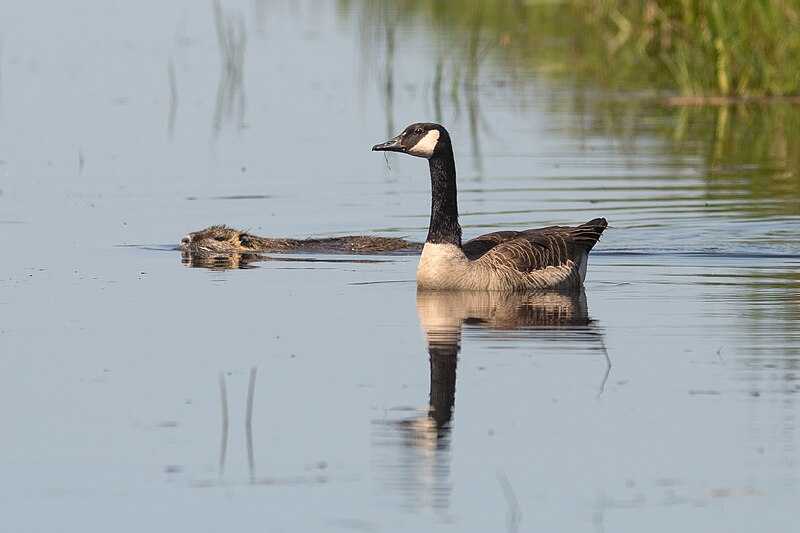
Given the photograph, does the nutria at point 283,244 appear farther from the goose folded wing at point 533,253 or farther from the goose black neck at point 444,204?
the goose folded wing at point 533,253

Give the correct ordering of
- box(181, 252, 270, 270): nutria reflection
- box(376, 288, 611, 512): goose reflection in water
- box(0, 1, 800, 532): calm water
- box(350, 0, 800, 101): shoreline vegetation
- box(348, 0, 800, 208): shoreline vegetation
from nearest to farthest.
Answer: box(0, 1, 800, 532): calm water, box(376, 288, 611, 512): goose reflection in water, box(181, 252, 270, 270): nutria reflection, box(348, 0, 800, 208): shoreline vegetation, box(350, 0, 800, 101): shoreline vegetation

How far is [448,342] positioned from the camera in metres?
10.3

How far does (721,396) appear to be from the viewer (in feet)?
28.5

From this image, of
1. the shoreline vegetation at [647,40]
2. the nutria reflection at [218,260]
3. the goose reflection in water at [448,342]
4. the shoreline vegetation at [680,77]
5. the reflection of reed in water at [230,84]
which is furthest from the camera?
the reflection of reed in water at [230,84]

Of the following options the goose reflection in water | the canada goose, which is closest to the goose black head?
the canada goose

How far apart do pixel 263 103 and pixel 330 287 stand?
12383 mm

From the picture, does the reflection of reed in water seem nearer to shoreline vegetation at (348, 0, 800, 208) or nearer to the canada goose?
shoreline vegetation at (348, 0, 800, 208)

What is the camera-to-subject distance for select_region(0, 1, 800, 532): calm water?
7.22 m

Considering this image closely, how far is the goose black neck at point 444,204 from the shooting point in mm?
12711

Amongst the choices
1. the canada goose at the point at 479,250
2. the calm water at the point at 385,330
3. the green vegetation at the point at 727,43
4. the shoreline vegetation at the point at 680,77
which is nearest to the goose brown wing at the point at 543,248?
the canada goose at the point at 479,250

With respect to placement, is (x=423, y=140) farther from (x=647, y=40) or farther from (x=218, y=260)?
(x=647, y=40)

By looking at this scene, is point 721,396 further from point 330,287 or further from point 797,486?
point 330,287

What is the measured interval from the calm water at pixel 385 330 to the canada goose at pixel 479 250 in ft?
0.91

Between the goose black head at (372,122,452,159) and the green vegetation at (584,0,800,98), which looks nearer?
the goose black head at (372,122,452,159)
